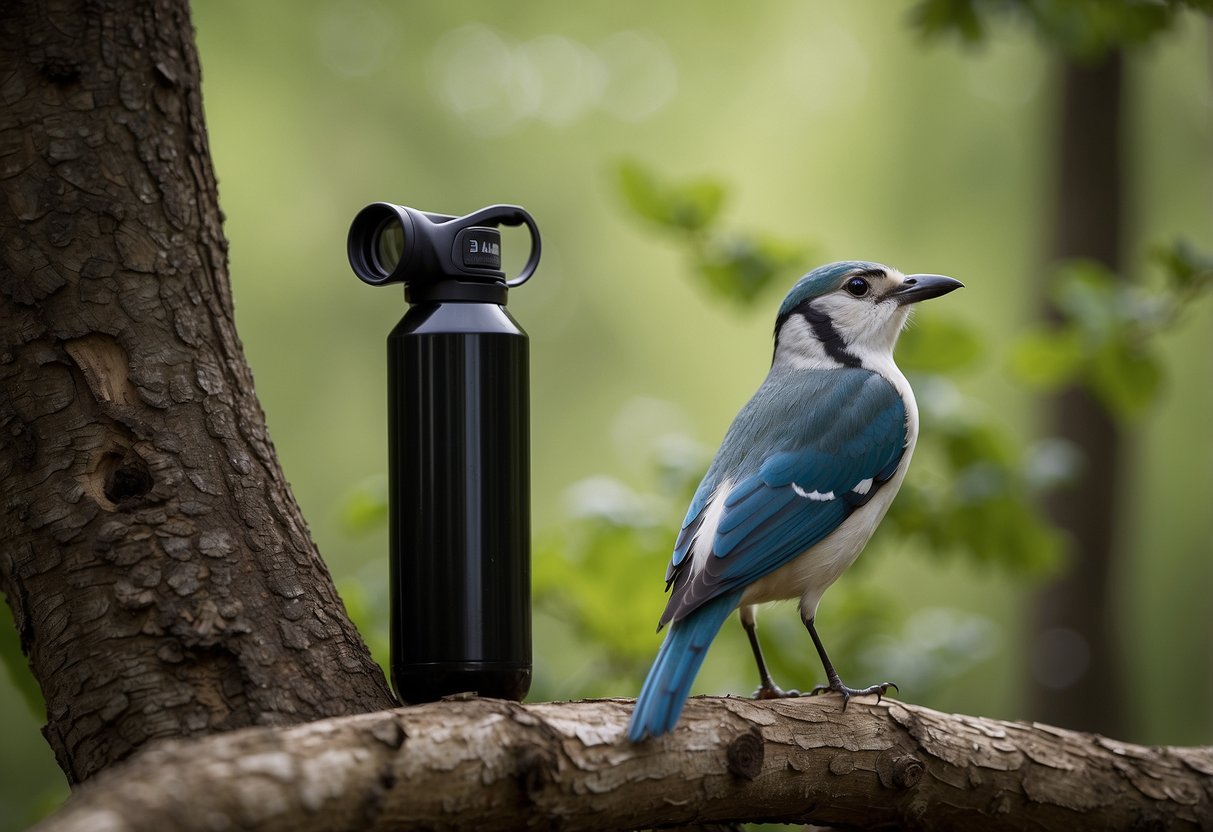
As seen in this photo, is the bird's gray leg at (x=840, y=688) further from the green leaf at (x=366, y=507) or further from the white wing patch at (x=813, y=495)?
the green leaf at (x=366, y=507)

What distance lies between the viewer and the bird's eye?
352cm

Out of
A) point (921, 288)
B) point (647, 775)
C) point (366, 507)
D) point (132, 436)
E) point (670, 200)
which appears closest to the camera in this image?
point (647, 775)

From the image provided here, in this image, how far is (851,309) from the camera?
353cm

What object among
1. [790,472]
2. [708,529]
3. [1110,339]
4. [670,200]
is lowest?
[708,529]

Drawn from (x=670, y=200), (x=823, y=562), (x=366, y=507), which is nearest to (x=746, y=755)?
(x=823, y=562)

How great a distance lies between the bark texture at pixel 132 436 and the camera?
2.38m

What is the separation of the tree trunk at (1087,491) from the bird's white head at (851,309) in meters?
2.82

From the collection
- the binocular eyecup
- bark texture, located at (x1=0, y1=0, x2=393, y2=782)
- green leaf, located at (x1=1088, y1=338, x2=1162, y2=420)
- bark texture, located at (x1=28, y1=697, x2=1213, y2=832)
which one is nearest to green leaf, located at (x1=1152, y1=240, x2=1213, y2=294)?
green leaf, located at (x1=1088, y1=338, x2=1162, y2=420)

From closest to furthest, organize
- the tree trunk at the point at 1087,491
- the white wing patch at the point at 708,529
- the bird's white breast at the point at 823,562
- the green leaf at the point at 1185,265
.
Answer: the white wing patch at the point at 708,529 → the bird's white breast at the point at 823,562 → the green leaf at the point at 1185,265 → the tree trunk at the point at 1087,491

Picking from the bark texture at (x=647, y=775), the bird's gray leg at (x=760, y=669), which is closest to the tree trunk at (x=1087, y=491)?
the bark texture at (x=647, y=775)

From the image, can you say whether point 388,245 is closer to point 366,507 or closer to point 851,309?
point 366,507

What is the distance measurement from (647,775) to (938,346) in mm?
2321

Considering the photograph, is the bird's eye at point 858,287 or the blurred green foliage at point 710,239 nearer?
the bird's eye at point 858,287

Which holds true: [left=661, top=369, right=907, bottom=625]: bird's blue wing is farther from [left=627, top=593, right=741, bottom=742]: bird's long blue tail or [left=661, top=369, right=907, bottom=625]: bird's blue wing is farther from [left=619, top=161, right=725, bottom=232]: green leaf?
[left=619, top=161, right=725, bottom=232]: green leaf
